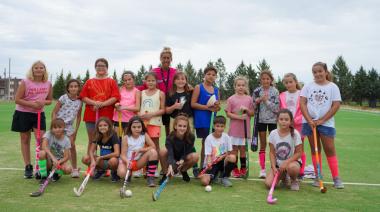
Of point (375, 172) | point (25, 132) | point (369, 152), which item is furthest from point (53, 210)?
point (369, 152)

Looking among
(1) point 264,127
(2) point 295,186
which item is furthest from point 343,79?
(2) point 295,186

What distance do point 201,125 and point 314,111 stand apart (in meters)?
1.88

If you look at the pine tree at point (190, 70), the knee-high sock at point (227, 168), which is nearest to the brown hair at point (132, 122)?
the knee-high sock at point (227, 168)

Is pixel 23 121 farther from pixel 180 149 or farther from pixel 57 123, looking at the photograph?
pixel 180 149

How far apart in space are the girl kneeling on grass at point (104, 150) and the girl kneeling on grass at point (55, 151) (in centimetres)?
32

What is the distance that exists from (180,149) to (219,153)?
2.03ft

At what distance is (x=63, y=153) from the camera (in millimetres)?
5906

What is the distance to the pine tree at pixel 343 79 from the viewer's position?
64562 mm

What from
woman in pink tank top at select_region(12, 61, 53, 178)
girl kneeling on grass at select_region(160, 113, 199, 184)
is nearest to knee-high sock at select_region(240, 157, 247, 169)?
girl kneeling on grass at select_region(160, 113, 199, 184)

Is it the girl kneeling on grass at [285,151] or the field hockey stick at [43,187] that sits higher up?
the girl kneeling on grass at [285,151]

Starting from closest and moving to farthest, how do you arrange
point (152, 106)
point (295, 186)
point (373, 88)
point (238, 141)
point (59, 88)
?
point (295, 186)
point (152, 106)
point (238, 141)
point (373, 88)
point (59, 88)

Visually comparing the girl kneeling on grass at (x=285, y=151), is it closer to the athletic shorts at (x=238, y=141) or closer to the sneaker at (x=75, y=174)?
the athletic shorts at (x=238, y=141)

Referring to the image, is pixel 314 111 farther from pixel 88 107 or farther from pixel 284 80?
pixel 88 107

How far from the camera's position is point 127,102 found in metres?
6.40
